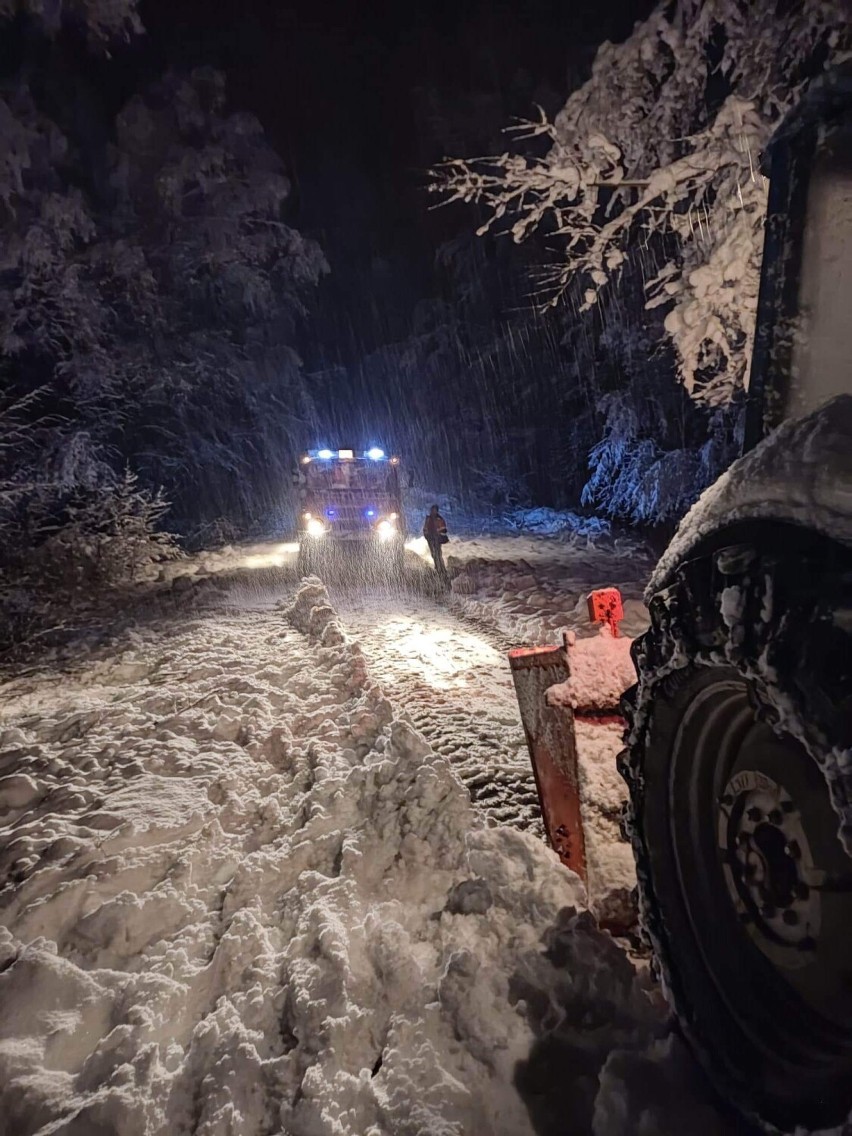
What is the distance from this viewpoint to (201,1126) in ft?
6.22

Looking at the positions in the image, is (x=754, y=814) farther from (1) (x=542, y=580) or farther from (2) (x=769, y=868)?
(1) (x=542, y=580)

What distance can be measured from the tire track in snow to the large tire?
1993mm

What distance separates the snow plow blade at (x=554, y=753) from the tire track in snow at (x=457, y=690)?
88cm

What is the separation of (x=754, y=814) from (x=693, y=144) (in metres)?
7.25

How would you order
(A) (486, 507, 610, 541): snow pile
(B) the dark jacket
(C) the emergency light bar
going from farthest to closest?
(A) (486, 507, 610, 541): snow pile
(C) the emergency light bar
(B) the dark jacket

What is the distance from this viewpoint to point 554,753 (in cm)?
268

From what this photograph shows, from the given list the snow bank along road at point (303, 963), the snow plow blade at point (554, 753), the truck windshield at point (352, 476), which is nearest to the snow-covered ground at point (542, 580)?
the truck windshield at point (352, 476)

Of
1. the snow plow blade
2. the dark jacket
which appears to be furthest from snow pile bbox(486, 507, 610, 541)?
the snow plow blade

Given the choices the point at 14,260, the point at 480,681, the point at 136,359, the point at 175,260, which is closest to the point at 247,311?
the point at 175,260

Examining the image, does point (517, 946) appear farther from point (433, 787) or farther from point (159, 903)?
point (159, 903)

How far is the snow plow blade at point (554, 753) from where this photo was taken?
103 inches

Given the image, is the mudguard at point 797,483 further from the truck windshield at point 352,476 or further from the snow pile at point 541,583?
the truck windshield at point 352,476

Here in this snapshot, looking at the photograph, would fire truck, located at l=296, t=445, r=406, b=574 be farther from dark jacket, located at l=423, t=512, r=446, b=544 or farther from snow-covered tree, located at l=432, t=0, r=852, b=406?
snow-covered tree, located at l=432, t=0, r=852, b=406

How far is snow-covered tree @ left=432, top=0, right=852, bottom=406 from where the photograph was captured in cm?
554
